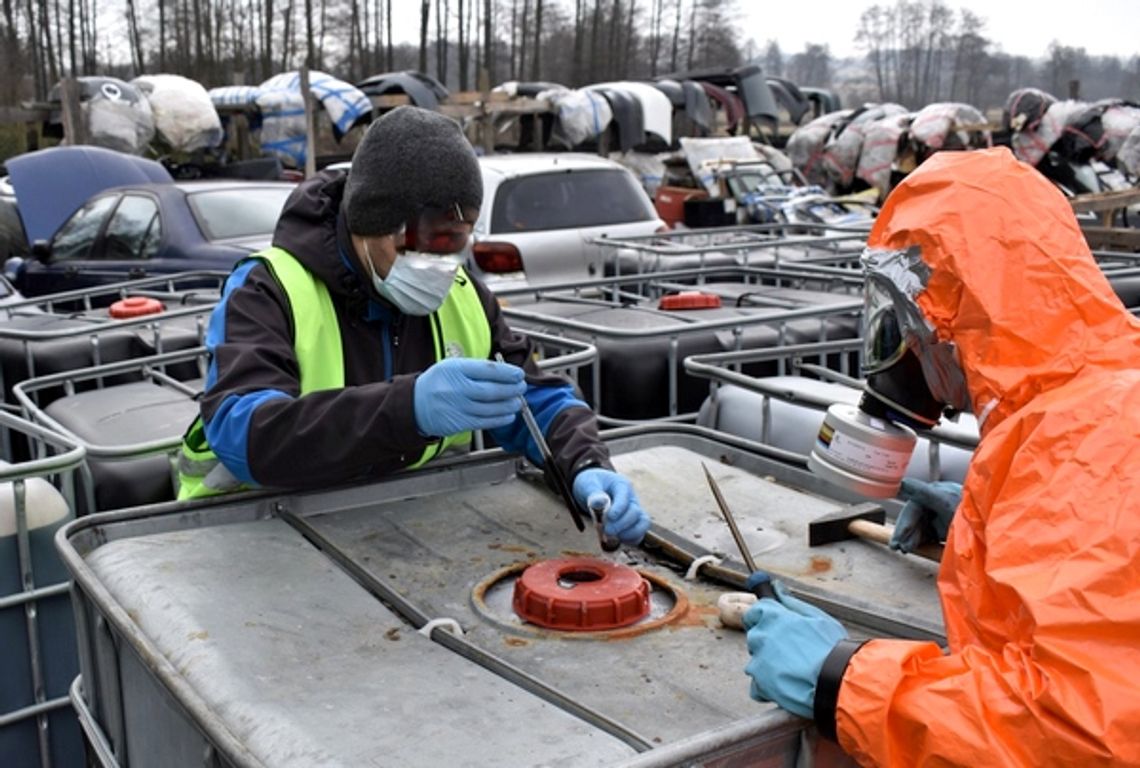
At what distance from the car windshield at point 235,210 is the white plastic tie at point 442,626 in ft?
20.3

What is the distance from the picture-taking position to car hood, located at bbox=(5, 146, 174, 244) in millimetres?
11328

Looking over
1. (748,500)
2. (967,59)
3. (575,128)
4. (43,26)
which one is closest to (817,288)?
(748,500)

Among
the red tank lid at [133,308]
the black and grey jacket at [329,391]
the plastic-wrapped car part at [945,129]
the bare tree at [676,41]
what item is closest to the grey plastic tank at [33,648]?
the black and grey jacket at [329,391]

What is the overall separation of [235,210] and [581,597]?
Result: 6597mm

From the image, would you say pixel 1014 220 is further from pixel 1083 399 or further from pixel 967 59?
pixel 967 59

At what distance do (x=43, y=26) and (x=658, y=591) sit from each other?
116 ft

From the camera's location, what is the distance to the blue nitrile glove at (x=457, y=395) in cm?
231

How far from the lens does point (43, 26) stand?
107 feet

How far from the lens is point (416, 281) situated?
2.57 meters

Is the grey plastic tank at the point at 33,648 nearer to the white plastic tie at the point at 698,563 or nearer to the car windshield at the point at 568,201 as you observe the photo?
the white plastic tie at the point at 698,563

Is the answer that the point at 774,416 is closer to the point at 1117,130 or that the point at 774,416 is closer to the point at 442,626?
the point at 442,626

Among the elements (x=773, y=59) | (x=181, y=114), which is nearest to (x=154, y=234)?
(x=181, y=114)

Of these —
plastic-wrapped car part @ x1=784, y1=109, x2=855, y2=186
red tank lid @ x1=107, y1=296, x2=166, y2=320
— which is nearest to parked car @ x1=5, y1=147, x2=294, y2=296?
red tank lid @ x1=107, y1=296, x2=166, y2=320

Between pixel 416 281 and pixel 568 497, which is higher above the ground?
pixel 416 281
